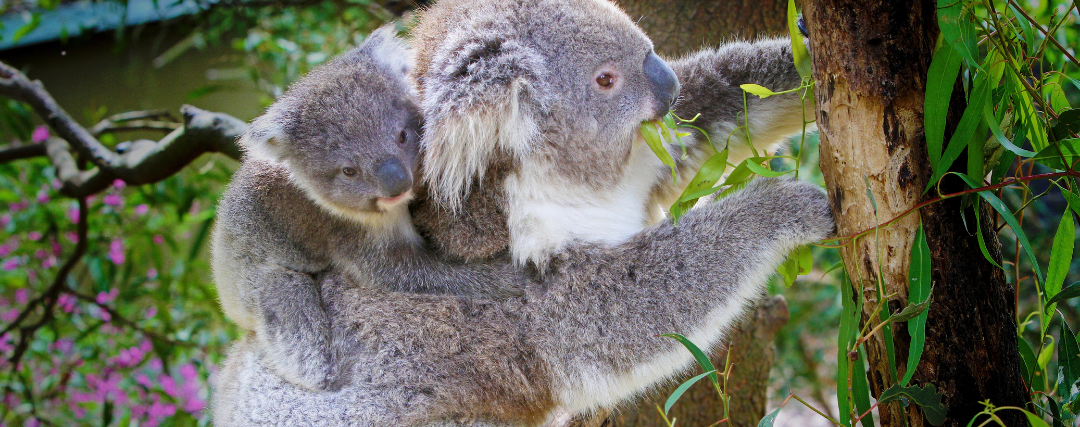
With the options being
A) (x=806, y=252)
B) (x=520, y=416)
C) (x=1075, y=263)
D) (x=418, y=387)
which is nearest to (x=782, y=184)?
(x=806, y=252)

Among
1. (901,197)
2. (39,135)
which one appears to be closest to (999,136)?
(901,197)

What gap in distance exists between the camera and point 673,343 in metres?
1.60

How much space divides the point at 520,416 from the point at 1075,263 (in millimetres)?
2642

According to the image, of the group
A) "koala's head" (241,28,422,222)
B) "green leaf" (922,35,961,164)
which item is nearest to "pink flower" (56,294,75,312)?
"koala's head" (241,28,422,222)

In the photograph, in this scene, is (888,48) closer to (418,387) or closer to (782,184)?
(782,184)

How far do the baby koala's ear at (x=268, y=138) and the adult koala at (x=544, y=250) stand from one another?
0.36 m

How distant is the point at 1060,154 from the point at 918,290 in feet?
1.01

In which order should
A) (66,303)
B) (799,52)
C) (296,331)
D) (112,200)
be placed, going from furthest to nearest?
(66,303)
(112,200)
(296,331)
(799,52)

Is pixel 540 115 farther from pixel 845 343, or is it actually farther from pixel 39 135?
pixel 39 135

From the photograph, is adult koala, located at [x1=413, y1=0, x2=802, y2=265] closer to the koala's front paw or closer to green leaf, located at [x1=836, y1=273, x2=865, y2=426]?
the koala's front paw

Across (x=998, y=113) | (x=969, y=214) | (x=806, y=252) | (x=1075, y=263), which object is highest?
(x=998, y=113)

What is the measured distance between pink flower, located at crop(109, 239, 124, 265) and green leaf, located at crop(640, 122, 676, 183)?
3122mm

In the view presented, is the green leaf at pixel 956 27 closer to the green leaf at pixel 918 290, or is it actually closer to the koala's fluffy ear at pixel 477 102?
the green leaf at pixel 918 290

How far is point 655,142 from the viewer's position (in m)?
1.56
